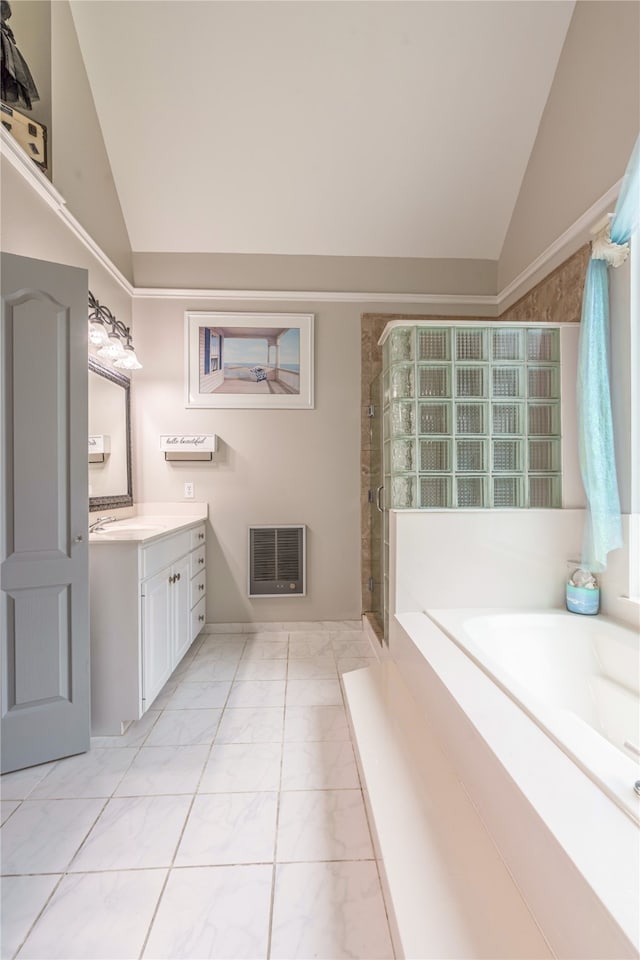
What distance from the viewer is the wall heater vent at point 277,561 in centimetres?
303

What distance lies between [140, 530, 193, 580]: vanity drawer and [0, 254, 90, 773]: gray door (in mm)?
256

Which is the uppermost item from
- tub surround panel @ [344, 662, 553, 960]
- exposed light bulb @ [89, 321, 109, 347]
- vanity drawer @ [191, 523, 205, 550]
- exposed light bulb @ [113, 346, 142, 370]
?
exposed light bulb @ [89, 321, 109, 347]

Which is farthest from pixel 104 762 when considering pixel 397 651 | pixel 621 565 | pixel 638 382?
pixel 638 382

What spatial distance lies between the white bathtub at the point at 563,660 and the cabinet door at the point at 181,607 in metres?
1.37

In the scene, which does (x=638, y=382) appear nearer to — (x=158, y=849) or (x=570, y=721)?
(x=570, y=721)

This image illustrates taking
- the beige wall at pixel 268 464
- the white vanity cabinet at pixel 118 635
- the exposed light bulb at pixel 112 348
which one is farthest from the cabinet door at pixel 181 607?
the exposed light bulb at pixel 112 348

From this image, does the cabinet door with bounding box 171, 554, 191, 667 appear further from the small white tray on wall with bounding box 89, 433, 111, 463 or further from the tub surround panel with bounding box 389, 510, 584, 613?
the tub surround panel with bounding box 389, 510, 584, 613

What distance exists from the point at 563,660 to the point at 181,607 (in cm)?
195

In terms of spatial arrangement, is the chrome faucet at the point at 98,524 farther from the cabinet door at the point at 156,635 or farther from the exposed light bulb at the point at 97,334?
the exposed light bulb at the point at 97,334

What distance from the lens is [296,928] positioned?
40.4 inches

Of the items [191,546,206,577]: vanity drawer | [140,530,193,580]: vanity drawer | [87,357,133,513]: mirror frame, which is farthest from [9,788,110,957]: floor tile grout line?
[87,357,133,513]: mirror frame

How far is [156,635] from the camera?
6.59ft

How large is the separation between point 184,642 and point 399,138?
3.26 m

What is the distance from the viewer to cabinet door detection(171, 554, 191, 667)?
7.45ft
